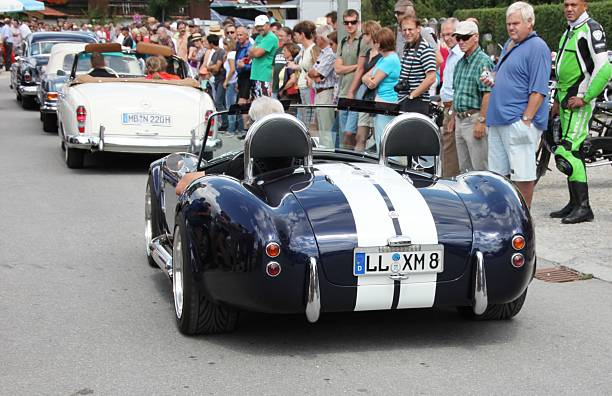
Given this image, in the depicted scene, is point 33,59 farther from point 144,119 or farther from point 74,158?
point 144,119

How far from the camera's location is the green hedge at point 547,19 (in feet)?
88.1

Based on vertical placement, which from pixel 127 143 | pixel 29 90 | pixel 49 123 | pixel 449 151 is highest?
pixel 449 151

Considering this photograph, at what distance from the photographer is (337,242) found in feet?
17.1

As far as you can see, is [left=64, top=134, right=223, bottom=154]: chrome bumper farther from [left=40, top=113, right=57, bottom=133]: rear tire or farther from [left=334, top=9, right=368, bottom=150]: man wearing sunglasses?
[left=40, top=113, right=57, bottom=133]: rear tire

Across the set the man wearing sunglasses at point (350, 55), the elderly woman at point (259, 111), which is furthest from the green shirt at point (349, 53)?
the elderly woman at point (259, 111)

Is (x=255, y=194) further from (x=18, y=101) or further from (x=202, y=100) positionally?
(x=18, y=101)

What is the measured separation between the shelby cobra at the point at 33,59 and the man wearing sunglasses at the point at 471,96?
44.3ft

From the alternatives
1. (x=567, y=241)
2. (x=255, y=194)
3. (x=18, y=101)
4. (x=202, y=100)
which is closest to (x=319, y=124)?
(x=255, y=194)

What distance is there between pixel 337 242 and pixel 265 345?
742 millimetres

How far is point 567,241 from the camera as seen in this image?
342 inches

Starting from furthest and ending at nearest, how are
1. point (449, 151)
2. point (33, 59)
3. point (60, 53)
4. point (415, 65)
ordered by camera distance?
point (33, 59) < point (60, 53) < point (415, 65) < point (449, 151)

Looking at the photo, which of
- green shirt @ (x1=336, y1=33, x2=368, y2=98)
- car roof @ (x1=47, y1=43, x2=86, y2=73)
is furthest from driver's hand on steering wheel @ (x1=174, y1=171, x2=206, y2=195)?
car roof @ (x1=47, y1=43, x2=86, y2=73)

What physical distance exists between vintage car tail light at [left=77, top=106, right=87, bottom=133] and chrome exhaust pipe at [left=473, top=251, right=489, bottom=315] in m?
8.37

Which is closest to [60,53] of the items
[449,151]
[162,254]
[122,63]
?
[122,63]
